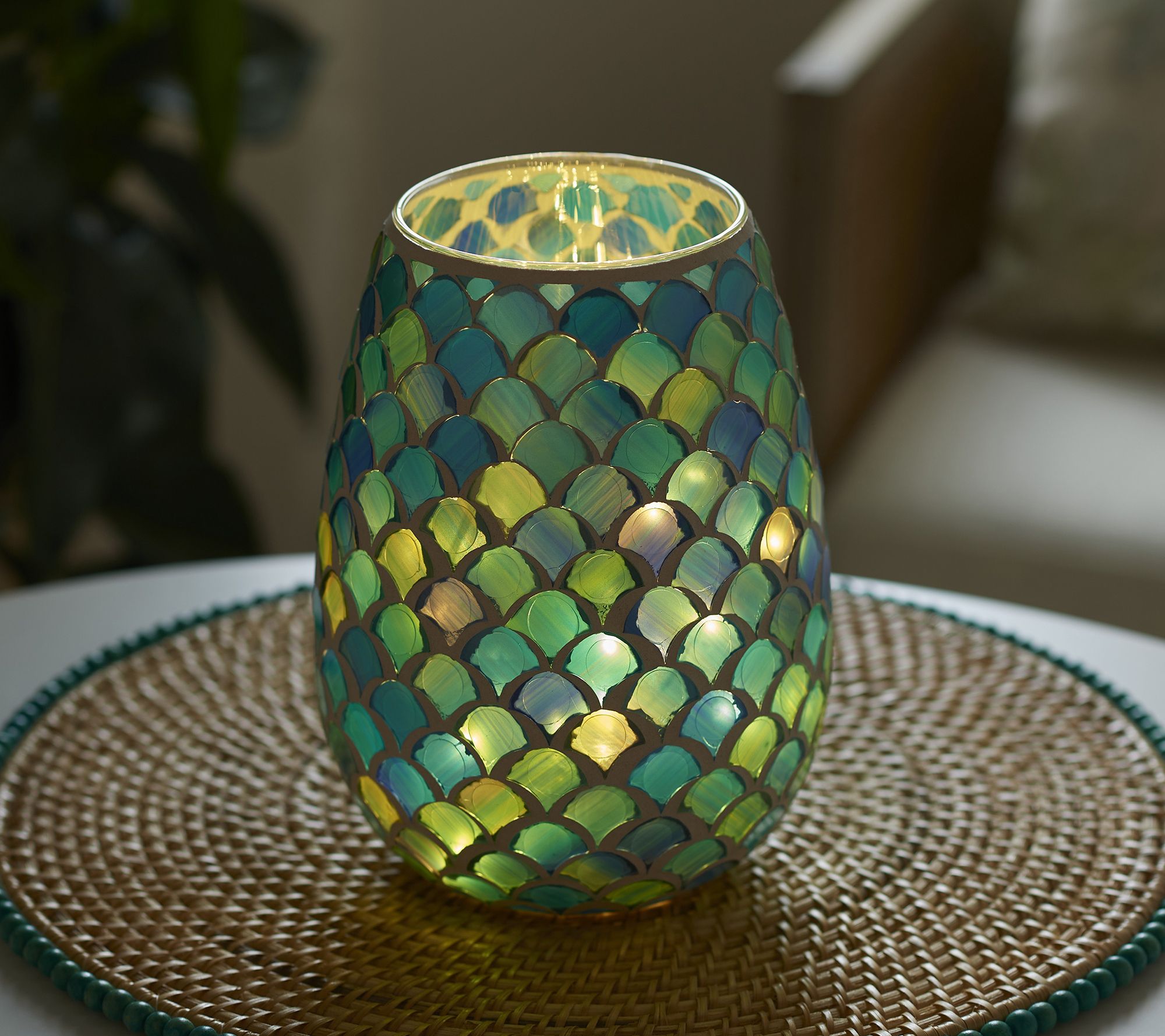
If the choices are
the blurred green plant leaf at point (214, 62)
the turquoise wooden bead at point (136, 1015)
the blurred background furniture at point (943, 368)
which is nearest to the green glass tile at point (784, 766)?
the turquoise wooden bead at point (136, 1015)

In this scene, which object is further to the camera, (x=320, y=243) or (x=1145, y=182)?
Answer: (x=320, y=243)

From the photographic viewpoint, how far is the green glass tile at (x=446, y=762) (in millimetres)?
467

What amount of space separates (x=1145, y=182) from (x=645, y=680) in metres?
1.06

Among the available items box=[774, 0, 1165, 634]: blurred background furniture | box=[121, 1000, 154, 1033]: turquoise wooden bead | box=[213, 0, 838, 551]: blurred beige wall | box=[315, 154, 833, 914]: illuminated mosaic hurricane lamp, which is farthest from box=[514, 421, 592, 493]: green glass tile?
box=[213, 0, 838, 551]: blurred beige wall

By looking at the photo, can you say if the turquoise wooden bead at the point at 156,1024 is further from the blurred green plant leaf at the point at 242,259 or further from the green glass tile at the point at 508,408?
the blurred green plant leaf at the point at 242,259

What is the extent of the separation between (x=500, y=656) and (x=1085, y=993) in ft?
0.70

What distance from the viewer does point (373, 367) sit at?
1.55ft

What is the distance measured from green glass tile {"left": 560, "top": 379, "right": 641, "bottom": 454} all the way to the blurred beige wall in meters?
1.47

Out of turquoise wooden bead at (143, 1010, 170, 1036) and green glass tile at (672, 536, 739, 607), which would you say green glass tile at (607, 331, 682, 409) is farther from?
turquoise wooden bead at (143, 1010, 170, 1036)

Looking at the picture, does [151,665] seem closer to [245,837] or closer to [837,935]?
[245,837]

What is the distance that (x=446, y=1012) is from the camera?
471 millimetres

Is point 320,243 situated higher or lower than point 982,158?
lower

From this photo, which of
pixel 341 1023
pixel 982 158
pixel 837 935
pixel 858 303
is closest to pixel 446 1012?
pixel 341 1023

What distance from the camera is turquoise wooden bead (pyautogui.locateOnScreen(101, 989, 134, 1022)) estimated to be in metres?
0.47
